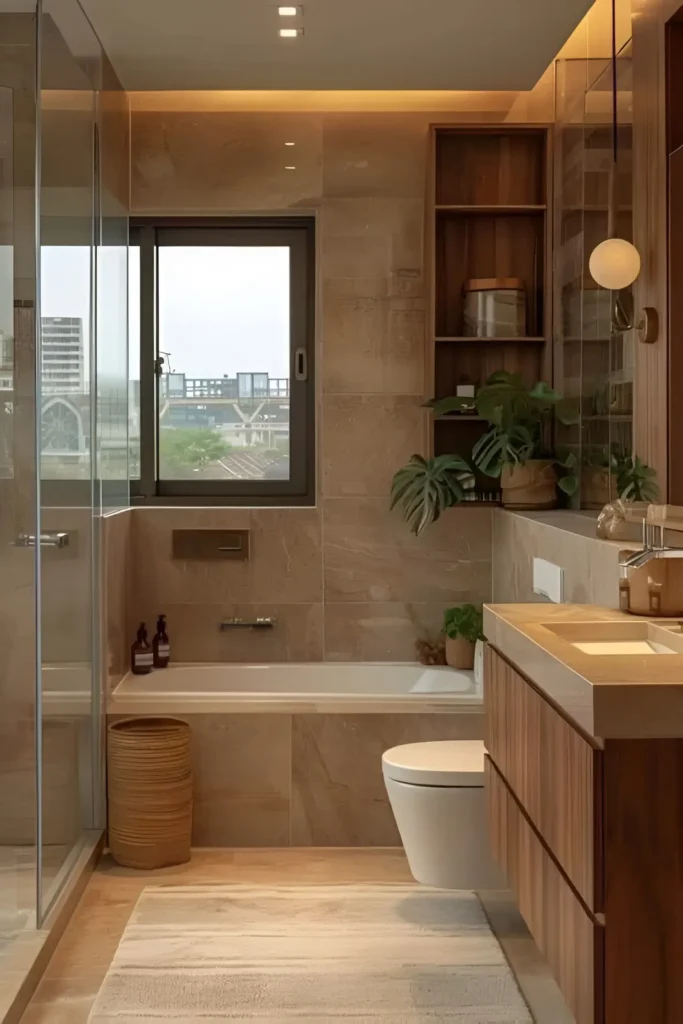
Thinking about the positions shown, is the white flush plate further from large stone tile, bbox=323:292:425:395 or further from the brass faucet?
large stone tile, bbox=323:292:425:395

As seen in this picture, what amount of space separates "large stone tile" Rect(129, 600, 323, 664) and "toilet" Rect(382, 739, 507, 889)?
4.38 ft

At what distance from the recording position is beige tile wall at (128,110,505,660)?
4.60m

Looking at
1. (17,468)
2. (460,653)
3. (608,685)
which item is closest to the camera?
(608,685)

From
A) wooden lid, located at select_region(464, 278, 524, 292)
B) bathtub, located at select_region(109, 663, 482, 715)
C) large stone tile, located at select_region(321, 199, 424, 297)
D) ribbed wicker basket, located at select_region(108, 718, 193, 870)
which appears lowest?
ribbed wicker basket, located at select_region(108, 718, 193, 870)


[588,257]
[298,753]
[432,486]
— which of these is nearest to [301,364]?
[432,486]

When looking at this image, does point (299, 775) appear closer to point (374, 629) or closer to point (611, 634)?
point (374, 629)

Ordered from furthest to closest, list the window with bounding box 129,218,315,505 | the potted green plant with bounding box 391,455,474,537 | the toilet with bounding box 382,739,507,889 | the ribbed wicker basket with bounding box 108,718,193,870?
the window with bounding box 129,218,315,505 → the potted green plant with bounding box 391,455,474,537 → the ribbed wicker basket with bounding box 108,718,193,870 → the toilet with bounding box 382,739,507,889

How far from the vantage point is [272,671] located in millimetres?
4574

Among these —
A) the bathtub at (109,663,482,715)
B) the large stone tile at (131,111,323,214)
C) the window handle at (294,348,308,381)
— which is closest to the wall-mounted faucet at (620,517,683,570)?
the bathtub at (109,663,482,715)

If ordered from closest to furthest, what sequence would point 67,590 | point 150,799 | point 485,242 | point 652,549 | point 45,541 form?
point 652,549
point 45,541
point 67,590
point 150,799
point 485,242

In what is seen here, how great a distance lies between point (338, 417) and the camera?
4.63 metres

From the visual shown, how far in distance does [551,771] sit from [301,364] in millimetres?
2928

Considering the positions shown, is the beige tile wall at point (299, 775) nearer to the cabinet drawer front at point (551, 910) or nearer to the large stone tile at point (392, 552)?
the large stone tile at point (392, 552)

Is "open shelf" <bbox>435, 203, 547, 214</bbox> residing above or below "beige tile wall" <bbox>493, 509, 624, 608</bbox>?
above
